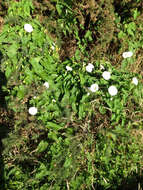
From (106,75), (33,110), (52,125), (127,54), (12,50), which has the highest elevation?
(127,54)

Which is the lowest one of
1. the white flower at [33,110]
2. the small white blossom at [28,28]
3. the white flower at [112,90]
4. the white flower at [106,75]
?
the white flower at [33,110]

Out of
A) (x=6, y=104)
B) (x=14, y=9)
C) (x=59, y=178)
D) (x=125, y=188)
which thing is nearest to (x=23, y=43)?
(x=14, y=9)

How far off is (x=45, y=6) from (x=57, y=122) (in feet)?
5.68

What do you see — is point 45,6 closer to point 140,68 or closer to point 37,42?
point 37,42

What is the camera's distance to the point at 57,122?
2.36 m

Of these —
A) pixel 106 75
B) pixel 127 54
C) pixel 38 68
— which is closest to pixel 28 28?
pixel 38 68

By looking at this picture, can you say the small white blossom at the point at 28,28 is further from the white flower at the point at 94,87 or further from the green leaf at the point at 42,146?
the green leaf at the point at 42,146

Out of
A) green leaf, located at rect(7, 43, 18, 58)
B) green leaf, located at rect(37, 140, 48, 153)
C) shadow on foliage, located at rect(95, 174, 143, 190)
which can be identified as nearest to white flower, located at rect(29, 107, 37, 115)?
green leaf, located at rect(37, 140, 48, 153)

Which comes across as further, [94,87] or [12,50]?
[94,87]

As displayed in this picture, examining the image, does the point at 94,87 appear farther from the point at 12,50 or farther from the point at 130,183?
the point at 130,183

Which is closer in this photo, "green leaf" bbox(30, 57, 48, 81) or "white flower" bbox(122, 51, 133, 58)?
"green leaf" bbox(30, 57, 48, 81)

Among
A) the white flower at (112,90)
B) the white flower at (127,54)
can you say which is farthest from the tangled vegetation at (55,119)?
the white flower at (127,54)

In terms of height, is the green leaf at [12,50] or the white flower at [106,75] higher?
the green leaf at [12,50]

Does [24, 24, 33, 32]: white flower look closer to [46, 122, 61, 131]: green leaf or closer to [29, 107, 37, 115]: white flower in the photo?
[29, 107, 37, 115]: white flower
